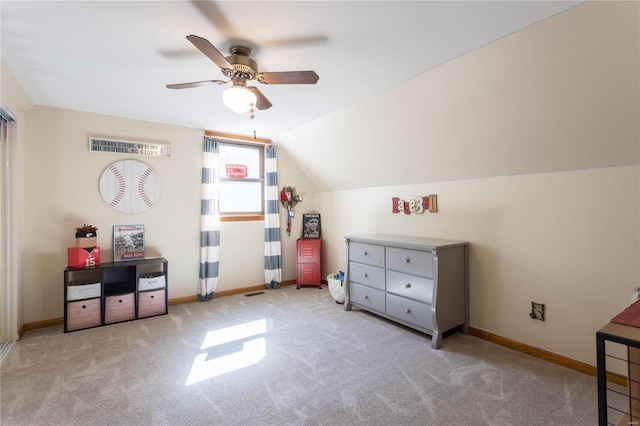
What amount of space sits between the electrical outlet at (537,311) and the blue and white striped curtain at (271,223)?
3356 mm

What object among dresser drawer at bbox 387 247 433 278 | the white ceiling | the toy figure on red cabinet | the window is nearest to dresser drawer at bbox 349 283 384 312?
dresser drawer at bbox 387 247 433 278

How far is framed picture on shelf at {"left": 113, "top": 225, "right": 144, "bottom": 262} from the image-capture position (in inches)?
148

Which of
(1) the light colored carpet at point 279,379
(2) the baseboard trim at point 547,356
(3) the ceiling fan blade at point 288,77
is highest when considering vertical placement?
(3) the ceiling fan blade at point 288,77

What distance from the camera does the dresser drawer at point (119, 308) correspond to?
3.43 meters

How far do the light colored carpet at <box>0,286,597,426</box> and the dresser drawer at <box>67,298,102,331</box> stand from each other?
0.35ft

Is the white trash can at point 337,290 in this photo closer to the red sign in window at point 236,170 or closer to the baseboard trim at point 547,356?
the baseboard trim at point 547,356

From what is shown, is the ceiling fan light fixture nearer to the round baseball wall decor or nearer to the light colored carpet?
the light colored carpet

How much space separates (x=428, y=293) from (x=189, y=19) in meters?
2.87

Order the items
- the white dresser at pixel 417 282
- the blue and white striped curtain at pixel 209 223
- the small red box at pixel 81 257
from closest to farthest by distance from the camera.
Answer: the white dresser at pixel 417 282 → the small red box at pixel 81 257 → the blue and white striped curtain at pixel 209 223

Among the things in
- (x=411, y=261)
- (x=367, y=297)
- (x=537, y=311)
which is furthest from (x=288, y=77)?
(x=537, y=311)

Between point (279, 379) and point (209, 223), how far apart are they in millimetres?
2628

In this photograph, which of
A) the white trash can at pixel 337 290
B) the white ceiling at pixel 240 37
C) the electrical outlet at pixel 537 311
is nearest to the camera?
the white ceiling at pixel 240 37

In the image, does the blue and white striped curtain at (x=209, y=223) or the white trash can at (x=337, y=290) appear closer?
the white trash can at (x=337, y=290)

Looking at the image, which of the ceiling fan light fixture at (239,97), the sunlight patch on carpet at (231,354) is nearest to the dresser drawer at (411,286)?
the sunlight patch on carpet at (231,354)
